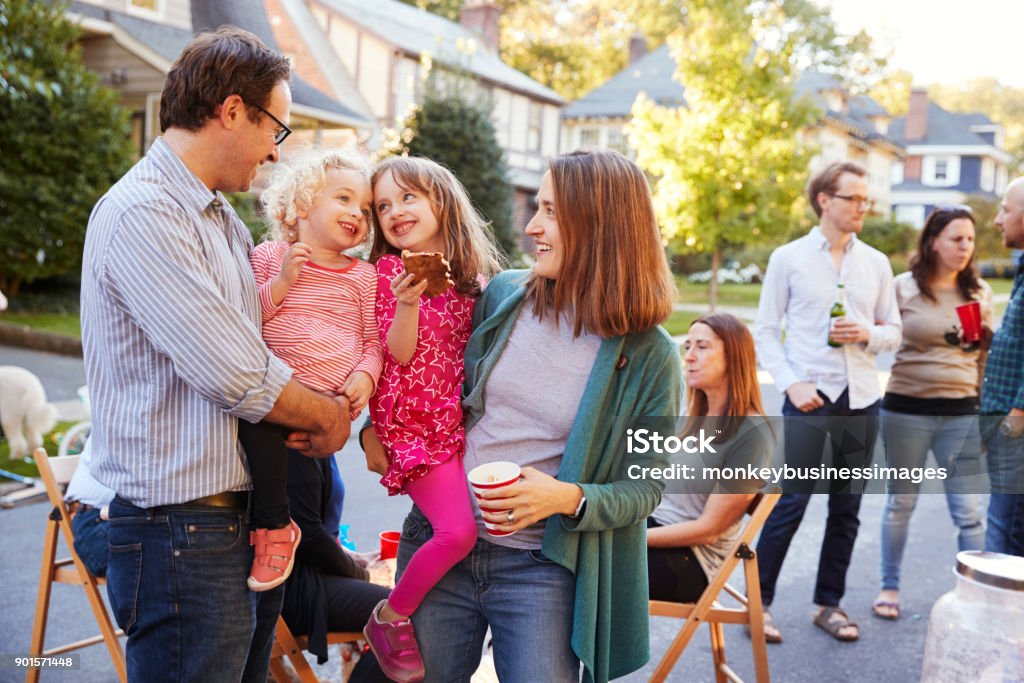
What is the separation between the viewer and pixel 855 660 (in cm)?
461

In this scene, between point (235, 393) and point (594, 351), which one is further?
point (594, 351)

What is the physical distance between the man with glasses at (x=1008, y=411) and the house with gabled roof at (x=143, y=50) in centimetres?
1651

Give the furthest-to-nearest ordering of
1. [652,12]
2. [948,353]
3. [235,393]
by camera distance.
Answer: [652,12] → [948,353] → [235,393]

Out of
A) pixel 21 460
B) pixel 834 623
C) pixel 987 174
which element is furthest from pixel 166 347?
pixel 987 174

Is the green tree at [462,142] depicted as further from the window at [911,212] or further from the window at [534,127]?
the window at [911,212]

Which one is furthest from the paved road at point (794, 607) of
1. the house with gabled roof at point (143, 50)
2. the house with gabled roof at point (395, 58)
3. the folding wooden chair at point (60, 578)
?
the house with gabled roof at point (395, 58)

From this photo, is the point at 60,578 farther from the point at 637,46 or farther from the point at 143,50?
the point at 637,46

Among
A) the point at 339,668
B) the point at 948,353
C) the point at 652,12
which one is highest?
the point at 652,12

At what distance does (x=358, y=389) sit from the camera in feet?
7.95

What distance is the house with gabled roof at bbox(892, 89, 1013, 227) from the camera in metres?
59.0

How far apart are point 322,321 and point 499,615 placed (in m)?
0.94

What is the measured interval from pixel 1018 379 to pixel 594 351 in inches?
100

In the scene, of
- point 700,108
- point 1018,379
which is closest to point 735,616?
point 1018,379

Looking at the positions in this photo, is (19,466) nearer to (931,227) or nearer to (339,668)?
(339,668)
